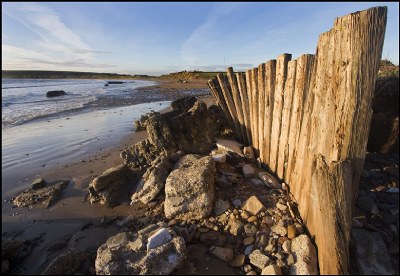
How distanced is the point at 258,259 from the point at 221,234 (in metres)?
0.64

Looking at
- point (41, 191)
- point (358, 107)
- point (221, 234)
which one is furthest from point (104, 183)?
point (358, 107)

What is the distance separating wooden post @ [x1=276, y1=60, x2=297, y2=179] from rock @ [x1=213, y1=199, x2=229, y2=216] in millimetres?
1207

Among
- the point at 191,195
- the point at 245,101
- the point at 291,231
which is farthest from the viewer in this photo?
the point at 245,101

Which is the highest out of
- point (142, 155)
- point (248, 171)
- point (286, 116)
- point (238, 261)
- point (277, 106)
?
point (277, 106)

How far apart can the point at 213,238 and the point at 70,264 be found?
190 cm

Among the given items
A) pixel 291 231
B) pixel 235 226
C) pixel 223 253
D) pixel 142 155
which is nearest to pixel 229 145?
Result: pixel 142 155

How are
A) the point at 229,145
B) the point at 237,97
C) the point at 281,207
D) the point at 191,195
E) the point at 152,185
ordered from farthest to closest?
the point at 237,97 < the point at 229,145 < the point at 152,185 < the point at 191,195 < the point at 281,207

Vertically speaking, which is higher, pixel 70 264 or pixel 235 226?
pixel 235 226

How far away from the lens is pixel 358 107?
9.62ft

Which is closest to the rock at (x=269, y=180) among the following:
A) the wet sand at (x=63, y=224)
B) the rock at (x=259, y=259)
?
the rock at (x=259, y=259)

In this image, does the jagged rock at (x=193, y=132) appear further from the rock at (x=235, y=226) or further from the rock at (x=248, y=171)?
the rock at (x=235, y=226)

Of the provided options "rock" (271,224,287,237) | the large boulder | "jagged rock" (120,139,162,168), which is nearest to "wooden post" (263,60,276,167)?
"rock" (271,224,287,237)

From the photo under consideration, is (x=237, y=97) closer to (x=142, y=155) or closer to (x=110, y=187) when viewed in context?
(x=142, y=155)

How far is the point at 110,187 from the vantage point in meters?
4.91
